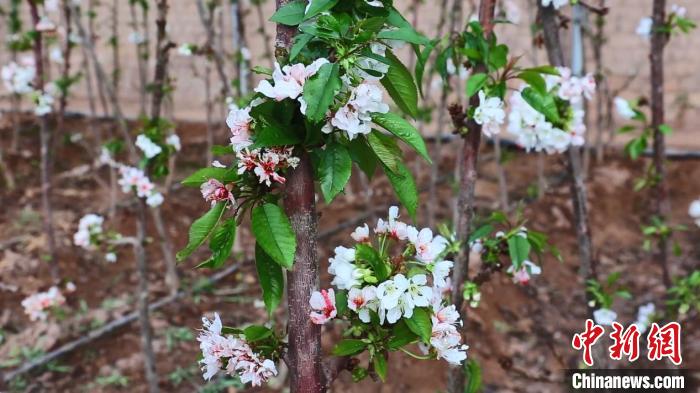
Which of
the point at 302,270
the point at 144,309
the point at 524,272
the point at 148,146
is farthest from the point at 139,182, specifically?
the point at 302,270

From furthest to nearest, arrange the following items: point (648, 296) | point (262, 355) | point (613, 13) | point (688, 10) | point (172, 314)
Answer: point (613, 13) < point (688, 10) < point (648, 296) < point (172, 314) < point (262, 355)

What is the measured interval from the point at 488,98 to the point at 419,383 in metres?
1.54

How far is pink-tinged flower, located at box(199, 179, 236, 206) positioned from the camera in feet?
2.78

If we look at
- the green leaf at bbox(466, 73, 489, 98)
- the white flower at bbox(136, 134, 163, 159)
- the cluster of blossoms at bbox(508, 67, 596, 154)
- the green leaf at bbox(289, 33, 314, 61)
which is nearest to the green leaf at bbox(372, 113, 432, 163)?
the green leaf at bbox(289, 33, 314, 61)

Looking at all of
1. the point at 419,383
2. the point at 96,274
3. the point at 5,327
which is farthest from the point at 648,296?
the point at 5,327

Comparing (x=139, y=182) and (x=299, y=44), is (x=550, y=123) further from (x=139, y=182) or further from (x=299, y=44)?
(x=139, y=182)

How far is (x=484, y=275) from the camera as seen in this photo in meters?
1.48

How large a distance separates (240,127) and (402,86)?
243 millimetres

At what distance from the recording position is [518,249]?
1.39 metres

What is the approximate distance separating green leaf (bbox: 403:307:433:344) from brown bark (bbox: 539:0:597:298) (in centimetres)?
103

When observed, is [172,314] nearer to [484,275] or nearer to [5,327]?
[5,327]

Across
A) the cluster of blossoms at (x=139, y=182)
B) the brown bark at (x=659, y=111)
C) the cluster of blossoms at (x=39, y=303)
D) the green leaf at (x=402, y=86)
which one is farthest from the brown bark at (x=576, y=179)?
the cluster of blossoms at (x=39, y=303)

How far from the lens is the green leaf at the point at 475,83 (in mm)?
1311

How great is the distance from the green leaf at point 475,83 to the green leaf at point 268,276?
0.61m
